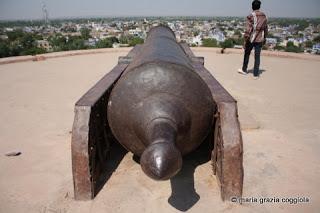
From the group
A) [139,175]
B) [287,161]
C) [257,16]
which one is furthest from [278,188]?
[257,16]

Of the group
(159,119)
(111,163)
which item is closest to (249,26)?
(111,163)

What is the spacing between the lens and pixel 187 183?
3094 mm

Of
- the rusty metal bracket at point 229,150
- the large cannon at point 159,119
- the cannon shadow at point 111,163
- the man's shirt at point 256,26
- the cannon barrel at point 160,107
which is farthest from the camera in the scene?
the man's shirt at point 256,26

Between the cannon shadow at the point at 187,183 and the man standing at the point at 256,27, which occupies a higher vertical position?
the man standing at the point at 256,27

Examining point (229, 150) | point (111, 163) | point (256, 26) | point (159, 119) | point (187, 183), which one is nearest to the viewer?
point (159, 119)

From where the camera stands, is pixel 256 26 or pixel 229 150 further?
pixel 256 26

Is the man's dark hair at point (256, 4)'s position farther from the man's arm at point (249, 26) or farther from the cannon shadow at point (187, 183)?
the cannon shadow at point (187, 183)

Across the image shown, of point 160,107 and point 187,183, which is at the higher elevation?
point 160,107

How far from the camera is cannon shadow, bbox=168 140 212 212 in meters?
2.81

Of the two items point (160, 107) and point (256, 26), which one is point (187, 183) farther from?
point (256, 26)

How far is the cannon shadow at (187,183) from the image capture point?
2812 mm

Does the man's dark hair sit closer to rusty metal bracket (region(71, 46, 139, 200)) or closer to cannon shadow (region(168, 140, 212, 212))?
cannon shadow (region(168, 140, 212, 212))

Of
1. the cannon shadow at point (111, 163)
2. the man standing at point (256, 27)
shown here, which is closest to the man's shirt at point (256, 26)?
the man standing at point (256, 27)

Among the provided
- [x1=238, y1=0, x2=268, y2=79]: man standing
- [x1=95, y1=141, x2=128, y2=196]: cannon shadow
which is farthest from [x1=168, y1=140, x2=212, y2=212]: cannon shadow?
[x1=238, y1=0, x2=268, y2=79]: man standing
